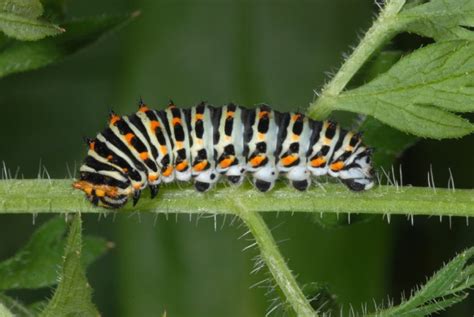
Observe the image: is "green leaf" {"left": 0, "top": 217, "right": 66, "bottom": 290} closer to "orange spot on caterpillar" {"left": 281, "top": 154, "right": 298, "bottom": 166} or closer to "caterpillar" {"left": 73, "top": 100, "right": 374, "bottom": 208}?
"caterpillar" {"left": 73, "top": 100, "right": 374, "bottom": 208}

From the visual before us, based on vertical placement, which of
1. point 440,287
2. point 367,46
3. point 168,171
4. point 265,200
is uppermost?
point 367,46

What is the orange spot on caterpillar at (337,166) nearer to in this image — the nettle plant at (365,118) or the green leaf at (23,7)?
the nettle plant at (365,118)

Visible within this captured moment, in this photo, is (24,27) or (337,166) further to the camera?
(337,166)

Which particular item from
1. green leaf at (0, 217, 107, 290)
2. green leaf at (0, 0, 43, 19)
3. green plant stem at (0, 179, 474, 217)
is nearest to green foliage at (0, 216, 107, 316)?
green leaf at (0, 217, 107, 290)

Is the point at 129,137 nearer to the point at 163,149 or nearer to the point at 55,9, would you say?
the point at 163,149

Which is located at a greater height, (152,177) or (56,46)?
(56,46)

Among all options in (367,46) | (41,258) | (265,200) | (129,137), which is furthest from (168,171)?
(367,46)

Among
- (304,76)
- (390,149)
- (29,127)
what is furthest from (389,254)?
(29,127)
